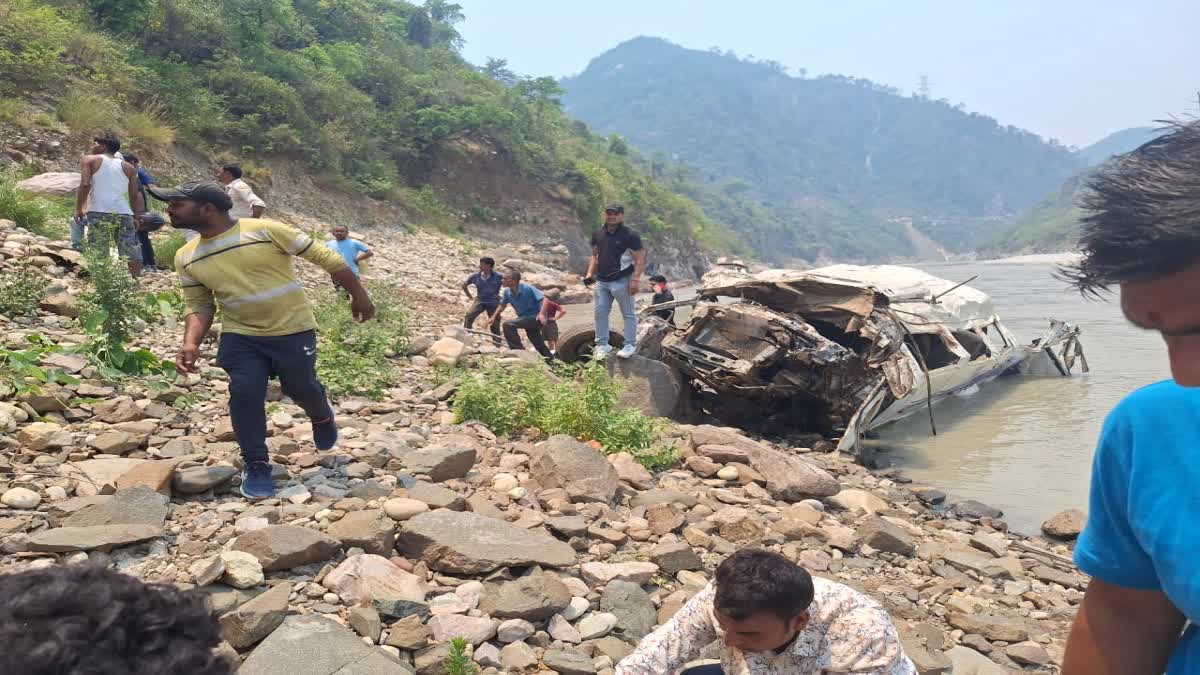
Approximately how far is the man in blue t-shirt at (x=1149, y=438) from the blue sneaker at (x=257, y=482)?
3.51 meters

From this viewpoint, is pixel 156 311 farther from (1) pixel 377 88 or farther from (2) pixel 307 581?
(1) pixel 377 88

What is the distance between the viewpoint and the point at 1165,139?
1.20 m

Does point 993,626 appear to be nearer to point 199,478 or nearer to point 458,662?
point 458,662

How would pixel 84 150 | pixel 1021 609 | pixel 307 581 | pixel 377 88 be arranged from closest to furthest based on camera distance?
pixel 307 581 → pixel 1021 609 → pixel 84 150 → pixel 377 88

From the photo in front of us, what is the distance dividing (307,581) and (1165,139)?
3.07 metres

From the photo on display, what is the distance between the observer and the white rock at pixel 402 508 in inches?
149

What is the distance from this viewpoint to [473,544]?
11.3 feet

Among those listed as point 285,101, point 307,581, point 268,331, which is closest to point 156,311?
point 268,331

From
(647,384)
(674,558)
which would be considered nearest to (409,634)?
(674,558)

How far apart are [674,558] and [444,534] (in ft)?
3.76

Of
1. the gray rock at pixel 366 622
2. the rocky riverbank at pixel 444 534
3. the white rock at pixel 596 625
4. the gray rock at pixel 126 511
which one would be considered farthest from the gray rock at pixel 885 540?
the gray rock at pixel 126 511

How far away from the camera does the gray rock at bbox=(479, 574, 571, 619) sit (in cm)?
309

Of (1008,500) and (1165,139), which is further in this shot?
(1008,500)

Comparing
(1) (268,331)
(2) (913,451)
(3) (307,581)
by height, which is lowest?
(2) (913,451)
